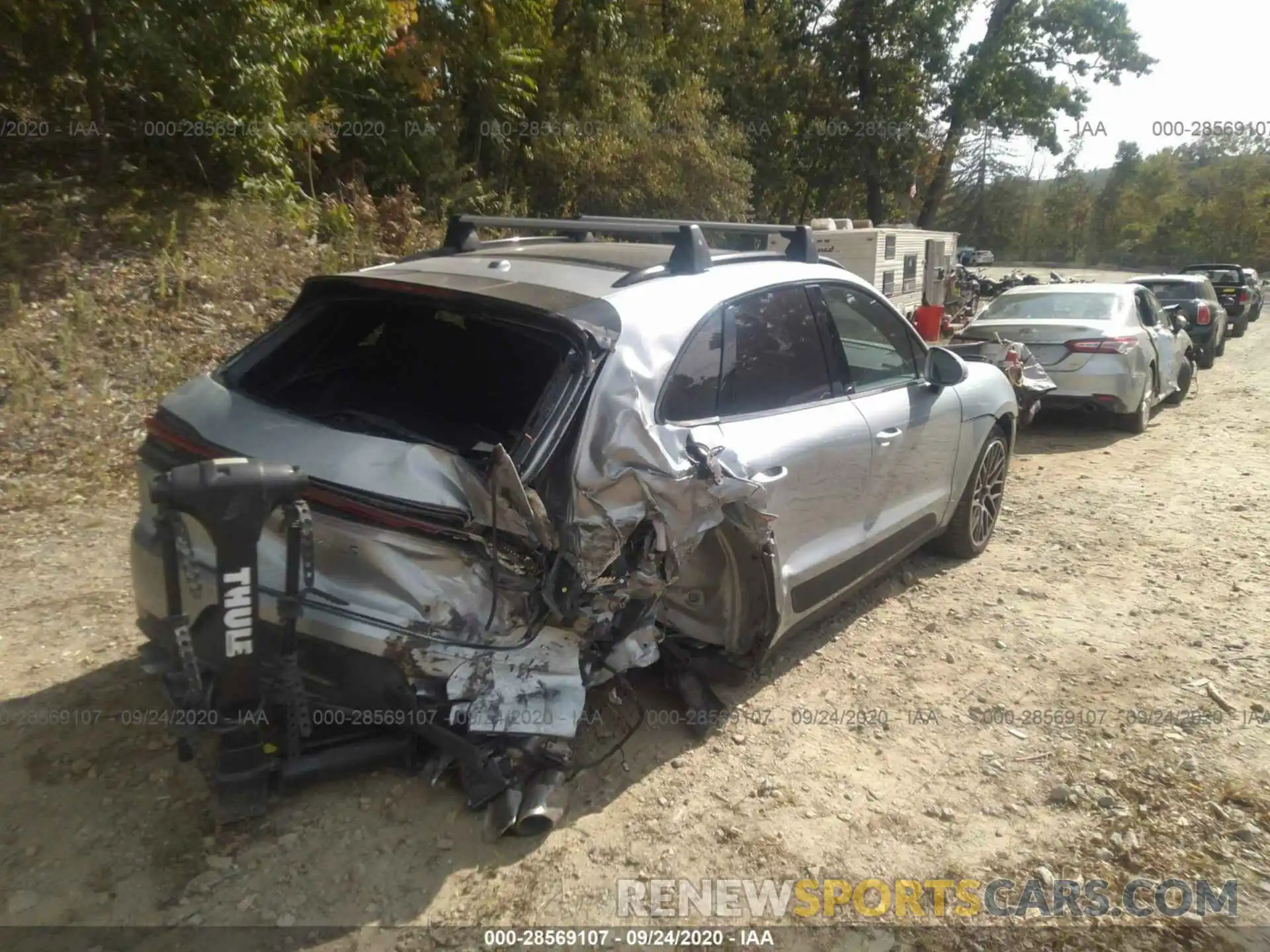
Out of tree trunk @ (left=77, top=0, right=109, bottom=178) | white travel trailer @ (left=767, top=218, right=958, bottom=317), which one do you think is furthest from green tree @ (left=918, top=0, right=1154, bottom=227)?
tree trunk @ (left=77, top=0, right=109, bottom=178)

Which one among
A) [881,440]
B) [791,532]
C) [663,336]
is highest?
[663,336]

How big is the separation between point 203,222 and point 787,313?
23.7ft

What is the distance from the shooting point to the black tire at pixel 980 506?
517 cm

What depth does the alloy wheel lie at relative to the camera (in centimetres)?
525

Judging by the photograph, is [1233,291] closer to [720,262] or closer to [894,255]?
[894,255]

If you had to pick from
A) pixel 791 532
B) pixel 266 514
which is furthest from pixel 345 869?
pixel 791 532

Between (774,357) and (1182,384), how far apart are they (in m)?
9.43

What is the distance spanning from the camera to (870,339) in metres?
4.32

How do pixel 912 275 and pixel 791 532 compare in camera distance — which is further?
pixel 912 275

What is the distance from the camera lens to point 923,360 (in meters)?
4.63

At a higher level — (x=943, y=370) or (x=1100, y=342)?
(x=943, y=370)

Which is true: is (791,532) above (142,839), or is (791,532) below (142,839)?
above

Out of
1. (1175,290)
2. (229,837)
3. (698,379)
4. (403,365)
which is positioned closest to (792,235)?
(698,379)

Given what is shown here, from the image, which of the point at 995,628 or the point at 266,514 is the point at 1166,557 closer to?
the point at 995,628
